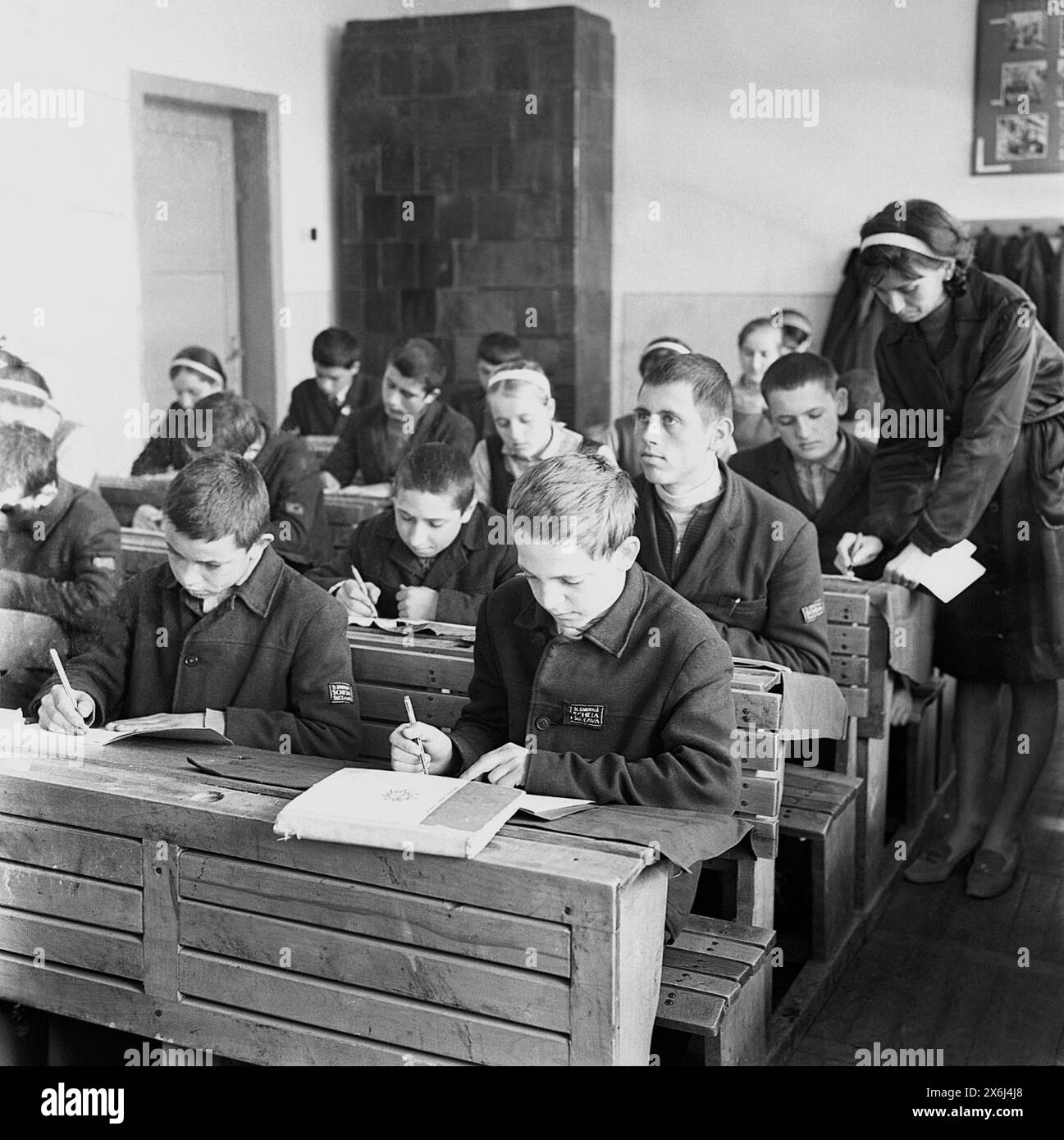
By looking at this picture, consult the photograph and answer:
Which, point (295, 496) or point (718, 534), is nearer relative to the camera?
point (718, 534)

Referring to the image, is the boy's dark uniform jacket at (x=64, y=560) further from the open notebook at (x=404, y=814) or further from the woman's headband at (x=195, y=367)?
the woman's headband at (x=195, y=367)

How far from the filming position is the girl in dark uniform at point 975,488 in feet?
11.2

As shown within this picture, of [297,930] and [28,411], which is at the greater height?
[28,411]

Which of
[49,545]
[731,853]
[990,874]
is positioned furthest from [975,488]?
[49,545]

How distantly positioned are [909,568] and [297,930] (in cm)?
194

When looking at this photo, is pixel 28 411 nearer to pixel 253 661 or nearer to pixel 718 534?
pixel 253 661

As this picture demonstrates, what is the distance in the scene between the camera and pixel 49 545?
339 cm

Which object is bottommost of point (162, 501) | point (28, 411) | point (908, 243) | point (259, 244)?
point (162, 501)

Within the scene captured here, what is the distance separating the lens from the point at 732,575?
118 inches

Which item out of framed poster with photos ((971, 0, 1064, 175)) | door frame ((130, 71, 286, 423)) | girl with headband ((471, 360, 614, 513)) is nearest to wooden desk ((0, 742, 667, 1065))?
girl with headband ((471, 360, 614, 513))

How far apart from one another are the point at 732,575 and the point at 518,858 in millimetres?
1207

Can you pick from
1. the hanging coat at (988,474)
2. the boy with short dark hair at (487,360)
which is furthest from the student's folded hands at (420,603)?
the boy with short dark hair at (487,360)

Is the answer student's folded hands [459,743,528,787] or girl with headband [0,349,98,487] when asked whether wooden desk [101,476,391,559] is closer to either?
girl with headband [0,349,98,487]

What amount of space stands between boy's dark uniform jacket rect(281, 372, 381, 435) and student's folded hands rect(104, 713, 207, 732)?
149 inches
